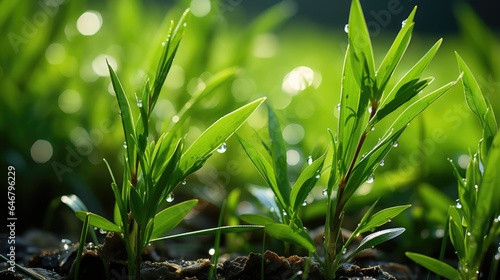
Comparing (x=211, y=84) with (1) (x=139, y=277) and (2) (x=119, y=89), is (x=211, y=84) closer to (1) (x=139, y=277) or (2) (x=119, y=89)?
(2) (x=119, y=89)

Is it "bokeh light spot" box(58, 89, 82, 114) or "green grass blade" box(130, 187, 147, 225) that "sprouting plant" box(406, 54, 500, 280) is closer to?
"green grass blade" box(130, 187, 147, 225)

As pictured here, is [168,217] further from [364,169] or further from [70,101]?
[70,101]

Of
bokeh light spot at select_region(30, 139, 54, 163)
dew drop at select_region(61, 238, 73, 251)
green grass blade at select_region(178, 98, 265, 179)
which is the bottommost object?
dew drop at select_region(61, 238, 73, 251)

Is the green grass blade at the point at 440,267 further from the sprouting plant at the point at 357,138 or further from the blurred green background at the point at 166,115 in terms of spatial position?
the blurred green background at the point at 166,115

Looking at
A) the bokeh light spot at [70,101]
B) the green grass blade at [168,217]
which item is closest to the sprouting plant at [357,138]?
the green grass blade at [168,217]

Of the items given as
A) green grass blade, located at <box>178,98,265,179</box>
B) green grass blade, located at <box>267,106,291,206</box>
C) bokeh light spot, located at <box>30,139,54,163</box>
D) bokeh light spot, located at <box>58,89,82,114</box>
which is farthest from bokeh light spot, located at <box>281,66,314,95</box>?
green grass blade, located at <box>178,98,265,179</box>

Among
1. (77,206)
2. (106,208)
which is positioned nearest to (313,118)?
(106,208)

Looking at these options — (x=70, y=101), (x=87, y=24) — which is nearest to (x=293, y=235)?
(x=70, y=101)
